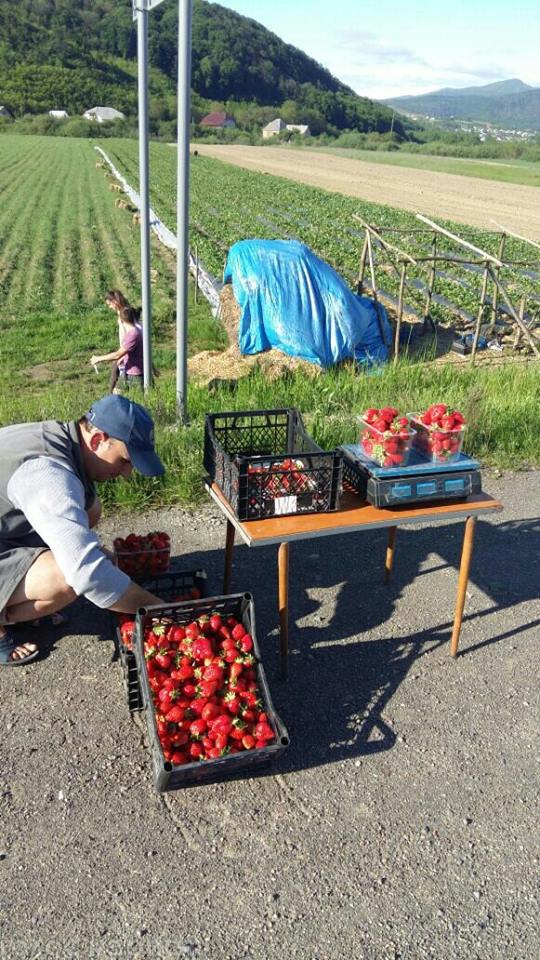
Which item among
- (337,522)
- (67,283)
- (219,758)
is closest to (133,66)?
(67,283)

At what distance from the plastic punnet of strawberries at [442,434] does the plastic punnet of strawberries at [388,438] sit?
0.37ft

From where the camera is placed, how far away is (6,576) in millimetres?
3381

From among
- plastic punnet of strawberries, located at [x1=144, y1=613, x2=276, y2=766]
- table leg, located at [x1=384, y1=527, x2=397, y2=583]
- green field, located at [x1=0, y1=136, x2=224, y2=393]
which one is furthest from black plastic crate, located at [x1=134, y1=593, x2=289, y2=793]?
green field, located at [x1=0, y1=136, x2=224, y2=393]

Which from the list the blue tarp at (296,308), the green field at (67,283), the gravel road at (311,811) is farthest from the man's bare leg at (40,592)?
the blue tarp at (296,308)

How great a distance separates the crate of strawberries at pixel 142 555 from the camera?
408cm

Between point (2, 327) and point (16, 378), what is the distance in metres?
3.04

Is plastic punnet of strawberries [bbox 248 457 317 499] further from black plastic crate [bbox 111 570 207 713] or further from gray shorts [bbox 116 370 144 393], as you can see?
gray shorts [bbox 116 370 144 393]

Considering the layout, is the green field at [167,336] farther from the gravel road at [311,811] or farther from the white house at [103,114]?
the white house at [103,114]

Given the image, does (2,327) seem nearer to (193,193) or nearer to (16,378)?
(16,378)

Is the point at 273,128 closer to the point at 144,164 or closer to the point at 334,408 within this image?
the point at 144,164

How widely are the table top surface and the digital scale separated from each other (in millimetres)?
47

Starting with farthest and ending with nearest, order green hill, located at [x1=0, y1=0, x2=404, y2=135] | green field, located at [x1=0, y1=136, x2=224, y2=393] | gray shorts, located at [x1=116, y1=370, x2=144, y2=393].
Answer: green hill, located at [x1=0, y1=0, x2=404, y2=135] → green field, located at [x1=0, y1=136, x2=224, y2=393] → gray shorts, located at [x1=116, y1=370, x2=144, y2=393]

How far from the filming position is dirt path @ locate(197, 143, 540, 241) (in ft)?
101

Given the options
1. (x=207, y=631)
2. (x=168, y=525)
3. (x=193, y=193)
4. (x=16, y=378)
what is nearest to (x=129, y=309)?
(x=16, y=378)
